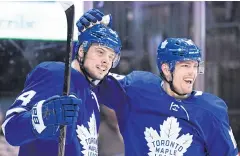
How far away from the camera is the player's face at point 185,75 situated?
7.05ft

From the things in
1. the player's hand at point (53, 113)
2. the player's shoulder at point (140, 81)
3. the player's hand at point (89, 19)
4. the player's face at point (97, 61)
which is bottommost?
the player's hand at point (53, 113)

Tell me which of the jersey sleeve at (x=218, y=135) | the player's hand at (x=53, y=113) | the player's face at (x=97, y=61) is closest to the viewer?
the player's hand at (x=53, y=113)

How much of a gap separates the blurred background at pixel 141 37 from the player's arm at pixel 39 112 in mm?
1087

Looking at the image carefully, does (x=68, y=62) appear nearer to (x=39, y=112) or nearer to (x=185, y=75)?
(x=39, y=112)

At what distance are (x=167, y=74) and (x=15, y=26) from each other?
3.30ft

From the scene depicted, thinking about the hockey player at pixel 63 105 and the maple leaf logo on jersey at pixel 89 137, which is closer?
the hockey player at pixel 63 105

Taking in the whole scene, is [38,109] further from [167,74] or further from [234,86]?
[234,86]

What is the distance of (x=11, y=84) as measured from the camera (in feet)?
9.77

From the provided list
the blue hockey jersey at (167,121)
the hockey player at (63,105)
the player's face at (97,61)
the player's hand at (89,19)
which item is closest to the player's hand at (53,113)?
the hockey player at (63,105)

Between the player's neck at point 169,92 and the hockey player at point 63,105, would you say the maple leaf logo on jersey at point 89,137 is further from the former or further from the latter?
the player's neck at point 169,92

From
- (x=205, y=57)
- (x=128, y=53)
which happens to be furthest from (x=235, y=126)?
(x=128, y=53)

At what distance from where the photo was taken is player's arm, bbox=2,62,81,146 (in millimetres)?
1646

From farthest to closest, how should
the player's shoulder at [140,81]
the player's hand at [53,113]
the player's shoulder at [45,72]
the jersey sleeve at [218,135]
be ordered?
the player's shoulder at [140,81]
the jersey sleeve at [218,135]
the player's shoulder at [45,72]
the player's hand at [53,113]

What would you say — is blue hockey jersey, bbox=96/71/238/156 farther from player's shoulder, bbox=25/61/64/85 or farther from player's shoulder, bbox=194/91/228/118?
player's shoulder, bbox=25/61/64/85
